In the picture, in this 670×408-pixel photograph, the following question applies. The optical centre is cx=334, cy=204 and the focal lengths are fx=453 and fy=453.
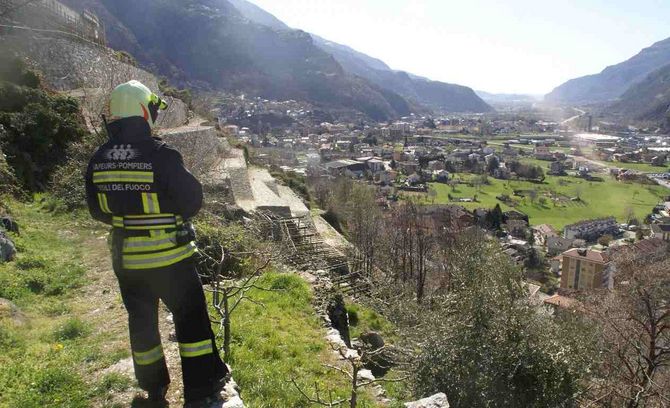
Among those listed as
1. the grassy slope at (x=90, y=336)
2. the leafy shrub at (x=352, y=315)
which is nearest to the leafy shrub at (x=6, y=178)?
the grassy slope at (x=90, y=336)

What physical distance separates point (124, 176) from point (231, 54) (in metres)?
137

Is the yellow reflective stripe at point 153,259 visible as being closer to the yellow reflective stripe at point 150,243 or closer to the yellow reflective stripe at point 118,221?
the yellow reflective stripe at point 150,243

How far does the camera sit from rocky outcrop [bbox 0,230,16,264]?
6.23 meters

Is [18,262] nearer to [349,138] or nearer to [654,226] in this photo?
[654,226]

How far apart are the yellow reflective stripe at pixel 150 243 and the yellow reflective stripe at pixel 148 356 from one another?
2.51ft

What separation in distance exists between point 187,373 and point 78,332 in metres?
2.36

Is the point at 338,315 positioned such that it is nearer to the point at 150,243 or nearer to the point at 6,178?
the point at 150,243

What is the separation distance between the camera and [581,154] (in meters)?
98.5

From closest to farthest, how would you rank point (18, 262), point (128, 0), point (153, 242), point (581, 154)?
point (153, 242) → point (18, 262) → point (581, 154) → point (128, 0)

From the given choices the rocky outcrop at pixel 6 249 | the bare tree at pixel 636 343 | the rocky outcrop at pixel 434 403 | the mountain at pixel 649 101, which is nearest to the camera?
the rocky outcrop at pixel 434 403

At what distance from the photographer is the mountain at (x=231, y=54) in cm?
12094

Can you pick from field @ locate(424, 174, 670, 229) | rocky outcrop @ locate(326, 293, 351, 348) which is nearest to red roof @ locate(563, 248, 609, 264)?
field @ locate(424, 174, 670, 229)

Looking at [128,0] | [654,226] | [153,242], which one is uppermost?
[128,0]

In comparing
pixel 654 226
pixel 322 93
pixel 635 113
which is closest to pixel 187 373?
pixel 654 226
